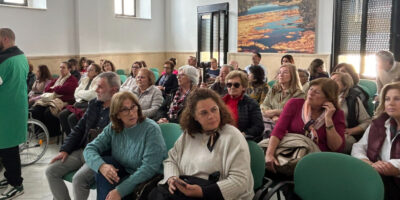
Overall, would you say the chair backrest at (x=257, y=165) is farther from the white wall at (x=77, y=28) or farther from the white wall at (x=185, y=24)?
the white wall at (x=77, y=28)

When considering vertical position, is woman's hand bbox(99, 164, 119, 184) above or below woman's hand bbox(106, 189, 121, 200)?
above

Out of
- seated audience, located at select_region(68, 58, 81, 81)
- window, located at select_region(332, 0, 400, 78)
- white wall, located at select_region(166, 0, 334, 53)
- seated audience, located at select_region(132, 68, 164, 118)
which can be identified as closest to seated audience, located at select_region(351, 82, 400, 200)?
seated audience, located at select_region(132, 68, 164, 118)

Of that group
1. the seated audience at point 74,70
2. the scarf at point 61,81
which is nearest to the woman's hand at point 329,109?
the scarf at point 61,81

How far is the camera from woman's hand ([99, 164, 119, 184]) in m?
2.22

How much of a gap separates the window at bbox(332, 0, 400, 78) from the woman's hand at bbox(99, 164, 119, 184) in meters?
5.72

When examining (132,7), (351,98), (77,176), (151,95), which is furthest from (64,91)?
(132,7)

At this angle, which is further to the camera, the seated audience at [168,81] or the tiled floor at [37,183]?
the seated audience at [168,81]

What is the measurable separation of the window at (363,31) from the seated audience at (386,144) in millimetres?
4526

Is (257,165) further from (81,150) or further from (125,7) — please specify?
(125,7)

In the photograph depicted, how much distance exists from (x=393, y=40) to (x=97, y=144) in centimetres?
569

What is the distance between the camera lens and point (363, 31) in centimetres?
656

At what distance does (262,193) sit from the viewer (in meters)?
2.15

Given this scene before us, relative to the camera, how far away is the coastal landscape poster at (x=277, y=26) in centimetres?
756

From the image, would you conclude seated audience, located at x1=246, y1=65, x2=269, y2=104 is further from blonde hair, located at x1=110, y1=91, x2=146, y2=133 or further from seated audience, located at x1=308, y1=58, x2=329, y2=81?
blonde hair, located at x1=110, y1=91, x2=146, y2=133
